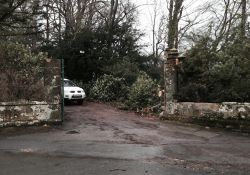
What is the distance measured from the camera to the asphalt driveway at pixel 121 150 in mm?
8547

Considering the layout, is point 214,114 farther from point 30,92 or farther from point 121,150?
point 30,92

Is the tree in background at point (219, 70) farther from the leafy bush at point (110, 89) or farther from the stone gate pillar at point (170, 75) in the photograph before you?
the leafy bush at point (110, 89)

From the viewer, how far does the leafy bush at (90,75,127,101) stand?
26175 mm

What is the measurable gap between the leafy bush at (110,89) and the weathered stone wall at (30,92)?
10.4m

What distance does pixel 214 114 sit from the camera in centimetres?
1538

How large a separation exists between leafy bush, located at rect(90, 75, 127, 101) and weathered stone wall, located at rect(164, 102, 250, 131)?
906 cm

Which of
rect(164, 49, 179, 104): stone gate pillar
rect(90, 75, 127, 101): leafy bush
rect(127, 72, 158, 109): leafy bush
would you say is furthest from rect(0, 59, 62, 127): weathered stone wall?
rect(90, 75, 127, 101): leafy bush

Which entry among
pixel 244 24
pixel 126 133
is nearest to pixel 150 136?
pixel 126 133

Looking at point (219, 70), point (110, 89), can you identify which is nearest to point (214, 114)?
point (219, 70)

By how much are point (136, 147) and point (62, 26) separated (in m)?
24.3

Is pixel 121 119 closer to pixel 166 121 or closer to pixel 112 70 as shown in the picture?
pixel 166 121

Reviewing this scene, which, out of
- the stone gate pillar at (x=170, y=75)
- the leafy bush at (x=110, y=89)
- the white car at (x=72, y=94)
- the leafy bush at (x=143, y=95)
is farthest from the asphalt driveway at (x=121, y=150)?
the leafy bush at (x=110, y=89)

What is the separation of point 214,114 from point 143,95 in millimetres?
7297

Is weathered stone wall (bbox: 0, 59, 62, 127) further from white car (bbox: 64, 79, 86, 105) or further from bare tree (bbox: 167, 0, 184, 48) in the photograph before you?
Answer: bare tree (bbox: 167, 0, 184, 48)
